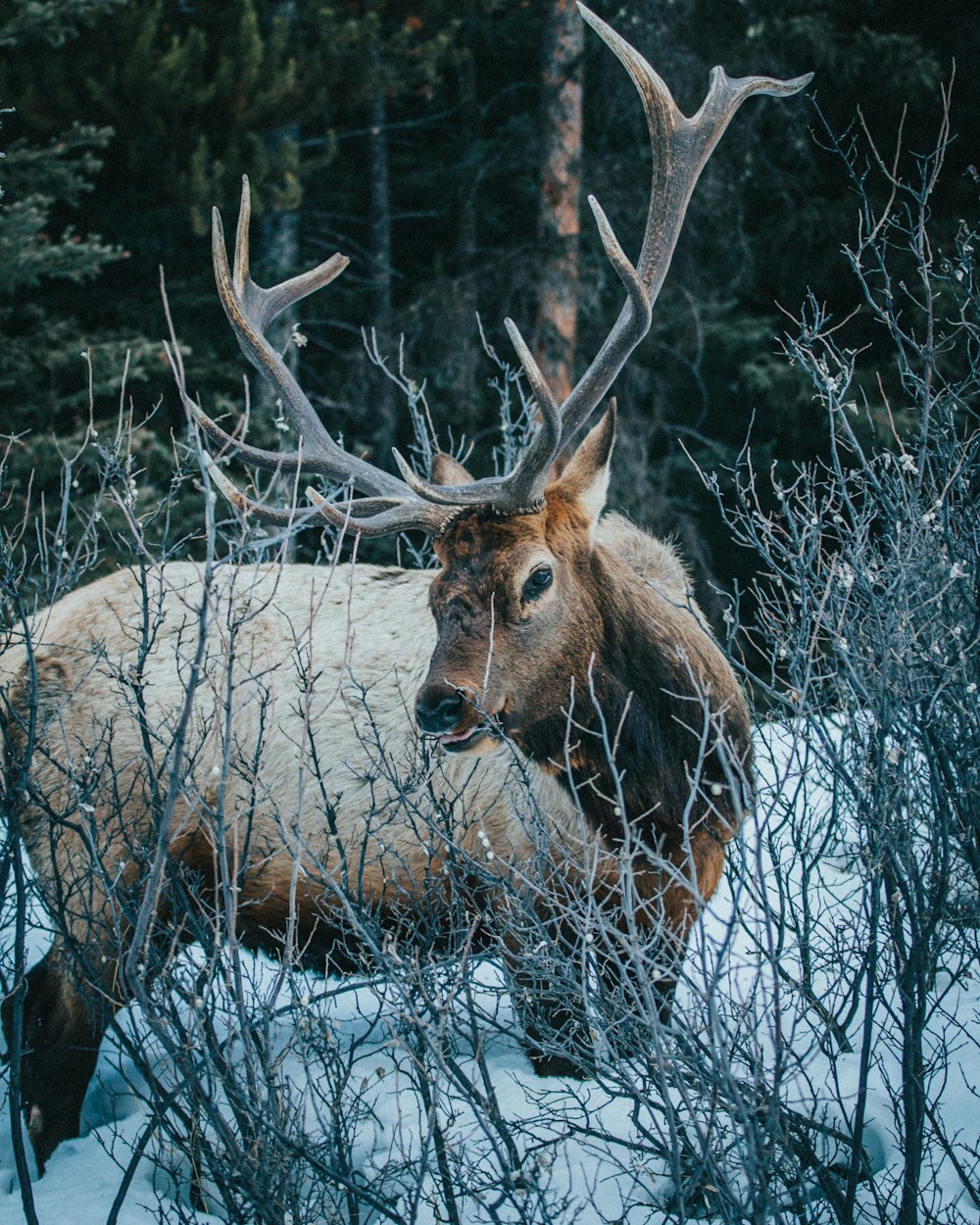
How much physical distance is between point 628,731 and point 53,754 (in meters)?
2.23

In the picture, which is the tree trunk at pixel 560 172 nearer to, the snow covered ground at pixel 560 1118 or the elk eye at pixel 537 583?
the elk eye at pixel 537 583

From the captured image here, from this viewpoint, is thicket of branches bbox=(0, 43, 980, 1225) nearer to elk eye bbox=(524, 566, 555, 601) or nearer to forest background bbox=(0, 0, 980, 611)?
elk eye bbox=(524, 566, 555, 601)

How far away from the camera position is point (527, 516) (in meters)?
4.28

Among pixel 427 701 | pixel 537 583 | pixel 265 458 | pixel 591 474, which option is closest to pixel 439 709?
pixel 427 701

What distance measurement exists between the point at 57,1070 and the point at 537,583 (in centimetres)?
260

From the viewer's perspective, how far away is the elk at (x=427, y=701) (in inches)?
160

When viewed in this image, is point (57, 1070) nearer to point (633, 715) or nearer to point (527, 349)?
point (633, 715)

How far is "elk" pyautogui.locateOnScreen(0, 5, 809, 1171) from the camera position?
4059 millimetres

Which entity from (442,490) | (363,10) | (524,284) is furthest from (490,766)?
(363,10)

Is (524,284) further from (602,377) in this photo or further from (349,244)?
(602,377)

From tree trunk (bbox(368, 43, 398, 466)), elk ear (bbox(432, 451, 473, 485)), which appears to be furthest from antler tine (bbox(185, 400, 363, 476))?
tree trunk (bbox(368, 43, 398, 466))

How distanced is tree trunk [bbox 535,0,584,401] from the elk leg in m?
6.97

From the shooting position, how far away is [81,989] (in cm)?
423

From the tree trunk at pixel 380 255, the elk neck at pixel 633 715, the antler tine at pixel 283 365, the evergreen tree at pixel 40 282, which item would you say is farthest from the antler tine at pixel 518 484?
the tree trunk at pixel 380 255
